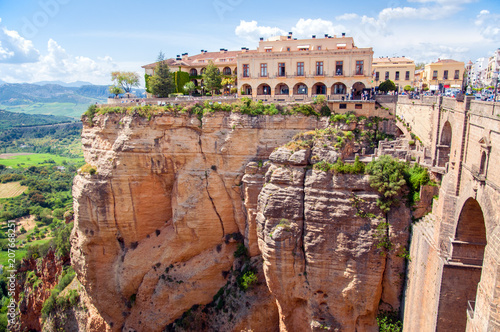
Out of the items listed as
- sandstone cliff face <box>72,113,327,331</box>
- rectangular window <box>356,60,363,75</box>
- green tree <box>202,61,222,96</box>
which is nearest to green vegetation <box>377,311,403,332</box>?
sandstone cliff face <box>72,113,327,331</box>

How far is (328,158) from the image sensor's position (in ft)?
71.2

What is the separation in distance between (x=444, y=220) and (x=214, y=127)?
51.3ft

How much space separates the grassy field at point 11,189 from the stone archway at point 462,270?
83.8 m

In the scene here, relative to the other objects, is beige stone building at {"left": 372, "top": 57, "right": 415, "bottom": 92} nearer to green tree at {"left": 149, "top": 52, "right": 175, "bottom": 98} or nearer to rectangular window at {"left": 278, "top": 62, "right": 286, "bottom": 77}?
rectangular window at {"left": 278, "top": 62, "right": 286, "bottom": 77}

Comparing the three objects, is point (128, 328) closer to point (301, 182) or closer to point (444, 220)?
point (301, 182)

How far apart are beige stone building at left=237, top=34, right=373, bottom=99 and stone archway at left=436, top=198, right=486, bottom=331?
1544 cm

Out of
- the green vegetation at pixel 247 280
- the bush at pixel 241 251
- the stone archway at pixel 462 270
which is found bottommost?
the green vegetation at pixel 247 280

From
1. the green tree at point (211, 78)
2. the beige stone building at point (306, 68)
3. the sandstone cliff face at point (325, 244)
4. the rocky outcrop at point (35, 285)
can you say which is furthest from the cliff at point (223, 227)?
the green tree at point (211, 78)

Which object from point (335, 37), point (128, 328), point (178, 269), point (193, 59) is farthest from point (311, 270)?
point (193, 59)

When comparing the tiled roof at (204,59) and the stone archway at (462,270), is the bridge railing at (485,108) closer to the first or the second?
the stone archway at (462,270)

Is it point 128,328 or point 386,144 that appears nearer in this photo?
point 386,144

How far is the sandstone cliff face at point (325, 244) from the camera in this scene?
20.3 metres

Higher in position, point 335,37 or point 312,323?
point 335,37

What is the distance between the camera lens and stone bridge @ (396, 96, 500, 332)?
12.2 meters
